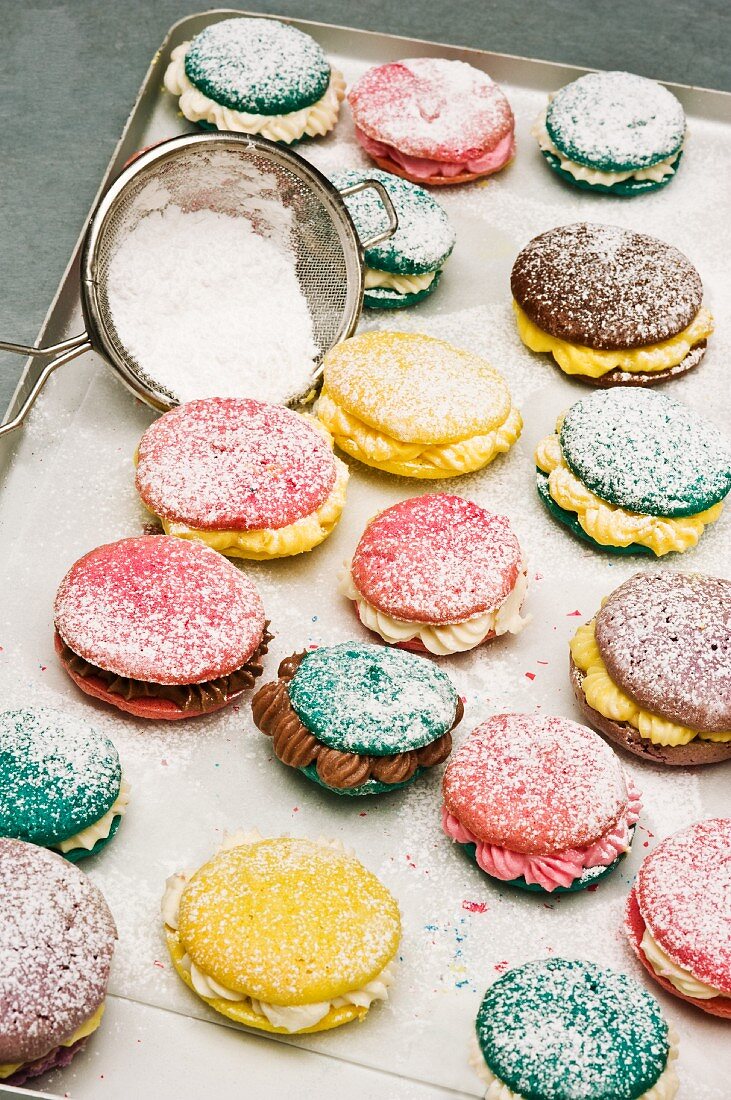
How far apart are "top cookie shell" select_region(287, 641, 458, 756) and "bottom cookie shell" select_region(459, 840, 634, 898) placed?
0.26m

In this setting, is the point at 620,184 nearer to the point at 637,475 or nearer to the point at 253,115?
the point at 253,115

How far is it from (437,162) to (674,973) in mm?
2530

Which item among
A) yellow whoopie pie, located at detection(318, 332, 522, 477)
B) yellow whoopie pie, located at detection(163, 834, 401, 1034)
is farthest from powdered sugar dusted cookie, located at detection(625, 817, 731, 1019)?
yellow whoopie pie, located at detection(318, 332, 522, 477)

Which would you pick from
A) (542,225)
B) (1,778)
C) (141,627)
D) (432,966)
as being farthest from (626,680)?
(542,225)

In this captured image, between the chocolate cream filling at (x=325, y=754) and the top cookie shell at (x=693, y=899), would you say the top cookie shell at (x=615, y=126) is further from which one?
the top cookie shell at (x=693, y=899)

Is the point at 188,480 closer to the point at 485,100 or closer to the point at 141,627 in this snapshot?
the point at 141,627

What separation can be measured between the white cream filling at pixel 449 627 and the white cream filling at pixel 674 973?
773 millimetres

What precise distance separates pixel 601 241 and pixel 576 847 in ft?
5.84

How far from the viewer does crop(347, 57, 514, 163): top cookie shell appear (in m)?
4.31

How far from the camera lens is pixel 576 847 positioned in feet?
9.53

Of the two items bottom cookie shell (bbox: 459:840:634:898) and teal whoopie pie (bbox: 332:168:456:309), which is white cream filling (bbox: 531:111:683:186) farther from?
bottom cookie shell (bbox: 459:840:634:898)

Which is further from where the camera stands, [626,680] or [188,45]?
[188,45]

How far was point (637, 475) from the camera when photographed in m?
3.50

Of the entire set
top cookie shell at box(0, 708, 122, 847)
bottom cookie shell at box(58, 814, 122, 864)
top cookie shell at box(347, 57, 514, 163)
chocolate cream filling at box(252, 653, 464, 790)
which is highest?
top cookie shell at box(347, 57, 514, 163)
